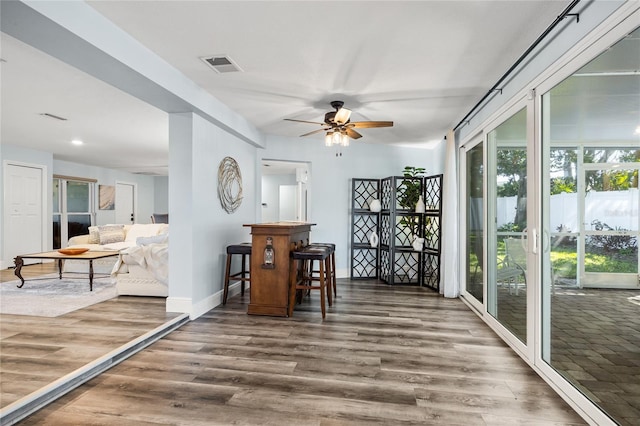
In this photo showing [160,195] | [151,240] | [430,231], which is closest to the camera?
[151,240]

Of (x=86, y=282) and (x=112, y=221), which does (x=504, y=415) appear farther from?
(x=112, y=221)

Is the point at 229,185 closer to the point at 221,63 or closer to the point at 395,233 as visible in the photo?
the point at 221,63

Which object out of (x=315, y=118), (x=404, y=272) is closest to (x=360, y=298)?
(x=404, y=272)

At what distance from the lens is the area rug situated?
3.93 meters

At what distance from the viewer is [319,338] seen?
3238 mm

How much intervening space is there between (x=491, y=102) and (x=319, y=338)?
2948 millimetres

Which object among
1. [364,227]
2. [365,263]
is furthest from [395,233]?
[365,263]

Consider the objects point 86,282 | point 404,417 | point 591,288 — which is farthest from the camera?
point 86,282

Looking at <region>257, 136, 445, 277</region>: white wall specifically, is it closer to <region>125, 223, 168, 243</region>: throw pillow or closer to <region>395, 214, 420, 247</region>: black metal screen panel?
<region>395, 214, 420, 247</region>: black metal screen panel

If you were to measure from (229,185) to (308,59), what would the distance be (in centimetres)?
232

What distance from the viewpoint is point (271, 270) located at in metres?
3.94

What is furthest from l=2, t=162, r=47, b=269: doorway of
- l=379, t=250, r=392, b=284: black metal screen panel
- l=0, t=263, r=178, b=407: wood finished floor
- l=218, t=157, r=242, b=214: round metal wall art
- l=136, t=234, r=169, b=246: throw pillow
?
l=379, t=250, r=392, b=284: black metal screen panel

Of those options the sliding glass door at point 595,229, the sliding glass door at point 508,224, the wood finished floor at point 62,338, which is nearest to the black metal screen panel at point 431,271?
the sliding glass door at point 508,224

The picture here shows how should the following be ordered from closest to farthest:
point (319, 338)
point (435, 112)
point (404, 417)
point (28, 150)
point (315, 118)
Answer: point (404, 417) → point (319, 338) → point (435, 112) → point (315, 118) → point (28, 150)
